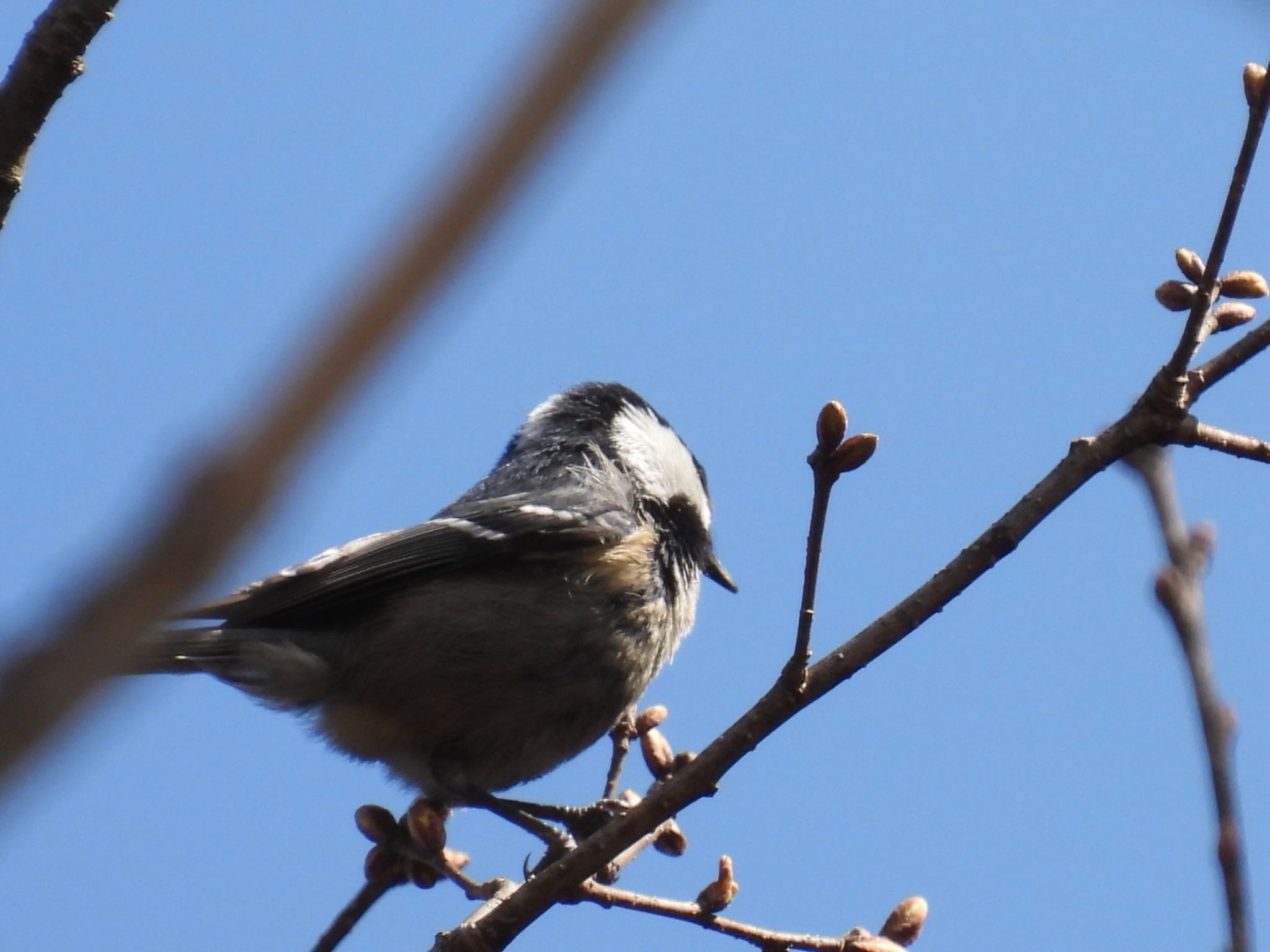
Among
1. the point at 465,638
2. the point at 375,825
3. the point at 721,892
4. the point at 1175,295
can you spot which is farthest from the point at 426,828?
the point at 1175,295

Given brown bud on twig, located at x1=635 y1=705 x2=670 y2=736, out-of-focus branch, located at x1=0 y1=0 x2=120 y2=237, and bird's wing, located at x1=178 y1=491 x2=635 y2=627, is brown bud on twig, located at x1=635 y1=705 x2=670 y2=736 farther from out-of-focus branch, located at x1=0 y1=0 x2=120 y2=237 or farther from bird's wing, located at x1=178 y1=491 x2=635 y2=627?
out-of-focus branch, located at x1=0 y1=0 x2=120 y2=237

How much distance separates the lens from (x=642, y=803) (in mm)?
2381

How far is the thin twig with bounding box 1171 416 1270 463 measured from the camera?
7.36ft

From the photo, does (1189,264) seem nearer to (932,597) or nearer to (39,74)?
(932,597)

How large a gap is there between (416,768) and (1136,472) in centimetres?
261

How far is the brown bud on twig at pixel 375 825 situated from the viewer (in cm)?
305

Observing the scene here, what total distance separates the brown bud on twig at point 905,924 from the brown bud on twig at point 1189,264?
1.36 metres

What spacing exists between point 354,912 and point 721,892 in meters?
0.82

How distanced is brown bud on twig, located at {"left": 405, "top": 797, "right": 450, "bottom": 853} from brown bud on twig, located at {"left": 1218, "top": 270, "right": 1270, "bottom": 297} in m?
1.92

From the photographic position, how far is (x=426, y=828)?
114 inches

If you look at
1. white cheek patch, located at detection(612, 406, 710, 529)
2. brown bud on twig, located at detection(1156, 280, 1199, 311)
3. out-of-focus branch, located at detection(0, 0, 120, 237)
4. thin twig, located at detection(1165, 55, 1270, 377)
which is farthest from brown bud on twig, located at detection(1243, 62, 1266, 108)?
white cheek patch, located at detection(612, 406, 710, 529)

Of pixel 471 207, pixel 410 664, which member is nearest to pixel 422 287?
pixel 471 207

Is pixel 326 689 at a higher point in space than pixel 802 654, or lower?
lower

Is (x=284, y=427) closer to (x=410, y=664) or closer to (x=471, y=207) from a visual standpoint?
(x=471, y=207)
